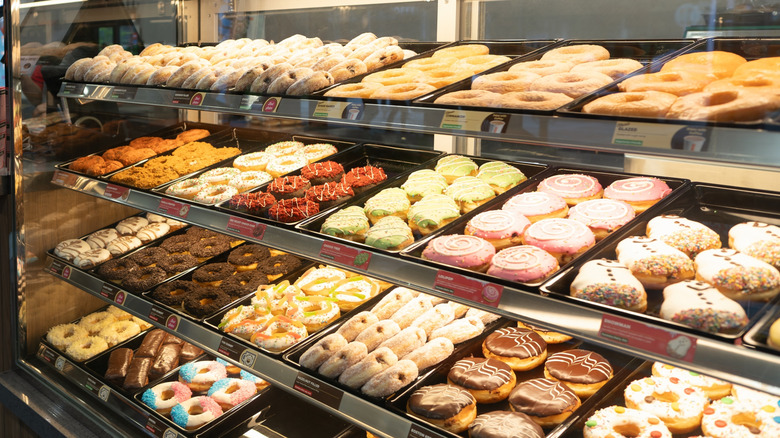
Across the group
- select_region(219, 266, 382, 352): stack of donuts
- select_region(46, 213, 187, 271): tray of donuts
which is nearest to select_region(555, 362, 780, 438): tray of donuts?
select_region(219, 266, 382, 352): stack of donuts

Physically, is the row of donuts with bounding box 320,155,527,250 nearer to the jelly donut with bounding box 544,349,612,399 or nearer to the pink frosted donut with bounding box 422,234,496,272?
the pink frosted donut with bounding box 422,234,496,272

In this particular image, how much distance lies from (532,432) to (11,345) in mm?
2659

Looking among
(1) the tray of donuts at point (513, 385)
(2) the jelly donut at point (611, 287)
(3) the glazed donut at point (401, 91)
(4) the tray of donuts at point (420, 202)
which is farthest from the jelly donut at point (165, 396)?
(2) the jelly donut at point (611, 287)

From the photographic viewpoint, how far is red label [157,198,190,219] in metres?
2.32

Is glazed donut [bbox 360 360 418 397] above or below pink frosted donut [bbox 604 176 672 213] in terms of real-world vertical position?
below

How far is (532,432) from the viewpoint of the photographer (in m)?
1.66

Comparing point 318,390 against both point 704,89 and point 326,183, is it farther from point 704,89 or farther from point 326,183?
point 704,89

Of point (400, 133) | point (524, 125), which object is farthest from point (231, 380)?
point (524, 125)

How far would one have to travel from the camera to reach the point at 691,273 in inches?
61.2

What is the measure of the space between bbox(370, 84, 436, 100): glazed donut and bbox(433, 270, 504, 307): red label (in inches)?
19.5

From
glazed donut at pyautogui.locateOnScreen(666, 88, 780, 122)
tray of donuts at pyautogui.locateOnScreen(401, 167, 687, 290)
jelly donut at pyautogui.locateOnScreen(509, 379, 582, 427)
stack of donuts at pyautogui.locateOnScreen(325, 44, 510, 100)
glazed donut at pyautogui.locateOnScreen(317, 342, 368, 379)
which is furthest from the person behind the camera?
glazed donut at pyautogui.locateOnScreen(317, 342, 368, 379)

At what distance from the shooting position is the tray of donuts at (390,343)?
1.90 meters

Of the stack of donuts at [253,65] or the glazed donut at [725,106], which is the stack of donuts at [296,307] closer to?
the stack of donuts at [253,65]

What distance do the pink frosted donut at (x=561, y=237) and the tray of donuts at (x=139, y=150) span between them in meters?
1.98
